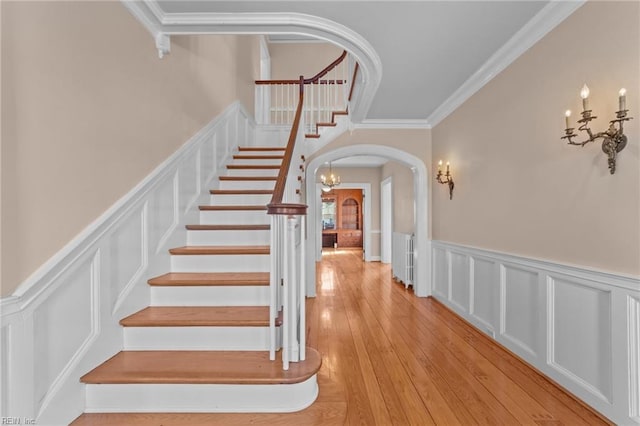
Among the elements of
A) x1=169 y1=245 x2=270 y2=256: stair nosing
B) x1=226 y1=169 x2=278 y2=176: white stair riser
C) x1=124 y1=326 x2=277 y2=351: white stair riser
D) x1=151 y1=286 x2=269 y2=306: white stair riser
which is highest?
x1=226 y1=169 x2=278 y2=176: white stair riser

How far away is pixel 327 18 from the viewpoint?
234 centimetres

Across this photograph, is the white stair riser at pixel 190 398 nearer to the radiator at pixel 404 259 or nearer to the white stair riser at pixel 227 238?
the white stair riser at pixel 227 238

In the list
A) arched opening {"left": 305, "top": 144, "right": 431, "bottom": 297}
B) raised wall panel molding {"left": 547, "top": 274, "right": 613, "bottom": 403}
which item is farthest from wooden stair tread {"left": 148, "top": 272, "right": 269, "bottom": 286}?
arched opening {"left": 305, "top": 144, "right": 431, "bottom": 297}

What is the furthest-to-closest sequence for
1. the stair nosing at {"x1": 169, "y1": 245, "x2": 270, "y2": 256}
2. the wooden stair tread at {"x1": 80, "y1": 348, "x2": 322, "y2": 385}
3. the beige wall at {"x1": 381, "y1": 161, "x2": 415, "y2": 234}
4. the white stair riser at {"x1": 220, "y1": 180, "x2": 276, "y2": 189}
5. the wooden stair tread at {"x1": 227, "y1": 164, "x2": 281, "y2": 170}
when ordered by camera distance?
the beige wall at {"x1": 381, "y1": 161, "x2": 415, "y2": 234} < the wooden stair tread at {"x1": 227, "y1": 164, "x2": 281, "y2": 170} < the white stair riser at {"x1": 220, "y1": 180, "x2": 276, "y2": 189} < the stair nosing at {"x1": 169, "y1": 245, "x2": 270, "y2": 256} < the wooden stair tread at {"x1": 80, "y1": 348, "x2": 322, "y2": 385}

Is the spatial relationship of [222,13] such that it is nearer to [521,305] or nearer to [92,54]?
[92,54]

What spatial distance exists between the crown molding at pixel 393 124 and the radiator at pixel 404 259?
5.95ft

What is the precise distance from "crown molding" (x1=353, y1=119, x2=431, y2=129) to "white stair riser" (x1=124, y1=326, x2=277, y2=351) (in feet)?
11.8

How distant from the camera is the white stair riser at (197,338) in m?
1.96

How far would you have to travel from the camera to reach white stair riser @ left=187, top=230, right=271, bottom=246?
2836 millimetres

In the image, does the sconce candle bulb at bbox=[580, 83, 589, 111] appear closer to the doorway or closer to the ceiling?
the ceiling

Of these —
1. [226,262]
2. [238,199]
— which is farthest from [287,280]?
[238,199]

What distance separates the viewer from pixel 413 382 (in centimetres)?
224

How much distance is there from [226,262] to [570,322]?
2.48m

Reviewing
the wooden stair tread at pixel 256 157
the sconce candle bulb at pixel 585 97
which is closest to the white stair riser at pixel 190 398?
the sconce candle bulb at pixel 585 97
